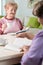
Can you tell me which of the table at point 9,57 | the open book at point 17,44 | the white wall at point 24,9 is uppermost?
the white wall at point 24,9

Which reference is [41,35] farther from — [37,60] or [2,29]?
[2,29]

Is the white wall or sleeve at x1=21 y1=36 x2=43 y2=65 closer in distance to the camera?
sleeve at x1=21 y1=36 x2=43 y2=65

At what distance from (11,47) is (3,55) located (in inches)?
10.1

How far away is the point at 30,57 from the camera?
58.4 inches

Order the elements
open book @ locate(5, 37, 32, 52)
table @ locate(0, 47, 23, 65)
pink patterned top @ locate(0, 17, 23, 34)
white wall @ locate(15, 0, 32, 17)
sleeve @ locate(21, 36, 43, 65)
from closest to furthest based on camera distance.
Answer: sleeve @ locate(21, 36, 43, 65), table @ locate(0, 47, 23, 65), open book @ locate(5, 37, 32, 52), pink patterned top @ locate(0, 17, 23, 34), white wall @ locate(15, 0, 32, 17)

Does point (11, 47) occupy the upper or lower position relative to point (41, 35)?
lower

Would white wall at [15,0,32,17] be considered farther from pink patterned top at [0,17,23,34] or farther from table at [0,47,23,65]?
table at [0,47,23,65]

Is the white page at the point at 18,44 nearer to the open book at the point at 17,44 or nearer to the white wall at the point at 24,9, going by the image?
the open book at the point at 17,44

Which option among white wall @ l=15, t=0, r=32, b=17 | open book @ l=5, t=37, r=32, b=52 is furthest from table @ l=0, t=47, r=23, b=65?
white wall @ l=15, t=0, r=32, b=17

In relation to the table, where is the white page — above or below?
above

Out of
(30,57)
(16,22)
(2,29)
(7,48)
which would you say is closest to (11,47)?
(7,48)

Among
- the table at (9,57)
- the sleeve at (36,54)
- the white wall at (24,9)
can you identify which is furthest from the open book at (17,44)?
the white wall at (24,9)

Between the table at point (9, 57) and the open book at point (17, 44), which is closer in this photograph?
the table at point (9, 57)

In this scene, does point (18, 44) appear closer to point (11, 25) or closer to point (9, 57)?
point (9, 57)
